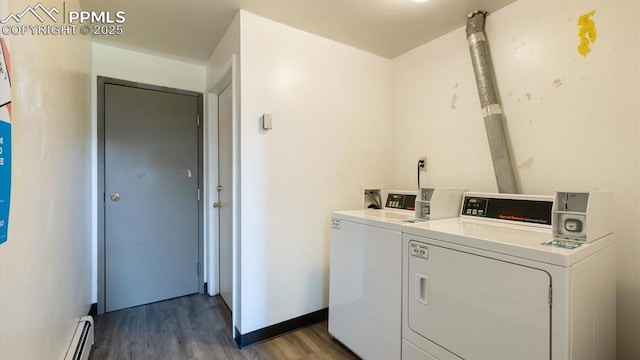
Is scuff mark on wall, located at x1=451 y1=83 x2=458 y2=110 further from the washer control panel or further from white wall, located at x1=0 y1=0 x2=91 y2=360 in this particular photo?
white wall, located at x1=0 y1=0 x2=91 y2=360

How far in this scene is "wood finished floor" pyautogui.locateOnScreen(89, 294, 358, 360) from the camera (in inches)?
74.0

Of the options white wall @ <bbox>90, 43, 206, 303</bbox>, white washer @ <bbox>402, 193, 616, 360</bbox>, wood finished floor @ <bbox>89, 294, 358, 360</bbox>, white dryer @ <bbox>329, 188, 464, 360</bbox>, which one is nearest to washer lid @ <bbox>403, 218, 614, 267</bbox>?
white washer @ <bbox>402, 193, 616, 360</bbox>

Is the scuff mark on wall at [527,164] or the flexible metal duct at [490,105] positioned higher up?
the flexible metal duct at [490,105]

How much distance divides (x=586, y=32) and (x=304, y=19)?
1.72 metres

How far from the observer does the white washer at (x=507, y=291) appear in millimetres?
973

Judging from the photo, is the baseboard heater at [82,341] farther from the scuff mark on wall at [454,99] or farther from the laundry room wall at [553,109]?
the scuff mark on wall at [454,99]

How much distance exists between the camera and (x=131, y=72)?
101 inches

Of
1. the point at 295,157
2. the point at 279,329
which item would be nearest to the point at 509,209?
the point at 295,157

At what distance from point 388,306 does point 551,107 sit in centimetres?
156

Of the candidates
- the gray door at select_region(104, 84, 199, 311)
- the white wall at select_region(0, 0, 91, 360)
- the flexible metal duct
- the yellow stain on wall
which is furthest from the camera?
the gray door at select_region(104, 84, 199, 311)

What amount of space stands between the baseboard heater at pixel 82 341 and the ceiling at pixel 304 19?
83.1 inches

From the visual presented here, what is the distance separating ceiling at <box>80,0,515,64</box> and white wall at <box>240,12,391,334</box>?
0.44 feet

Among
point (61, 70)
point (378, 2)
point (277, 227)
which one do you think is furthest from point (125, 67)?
point (378, 2)

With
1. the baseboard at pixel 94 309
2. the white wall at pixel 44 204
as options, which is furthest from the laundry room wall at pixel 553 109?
the baseboard at pixel 94 309
